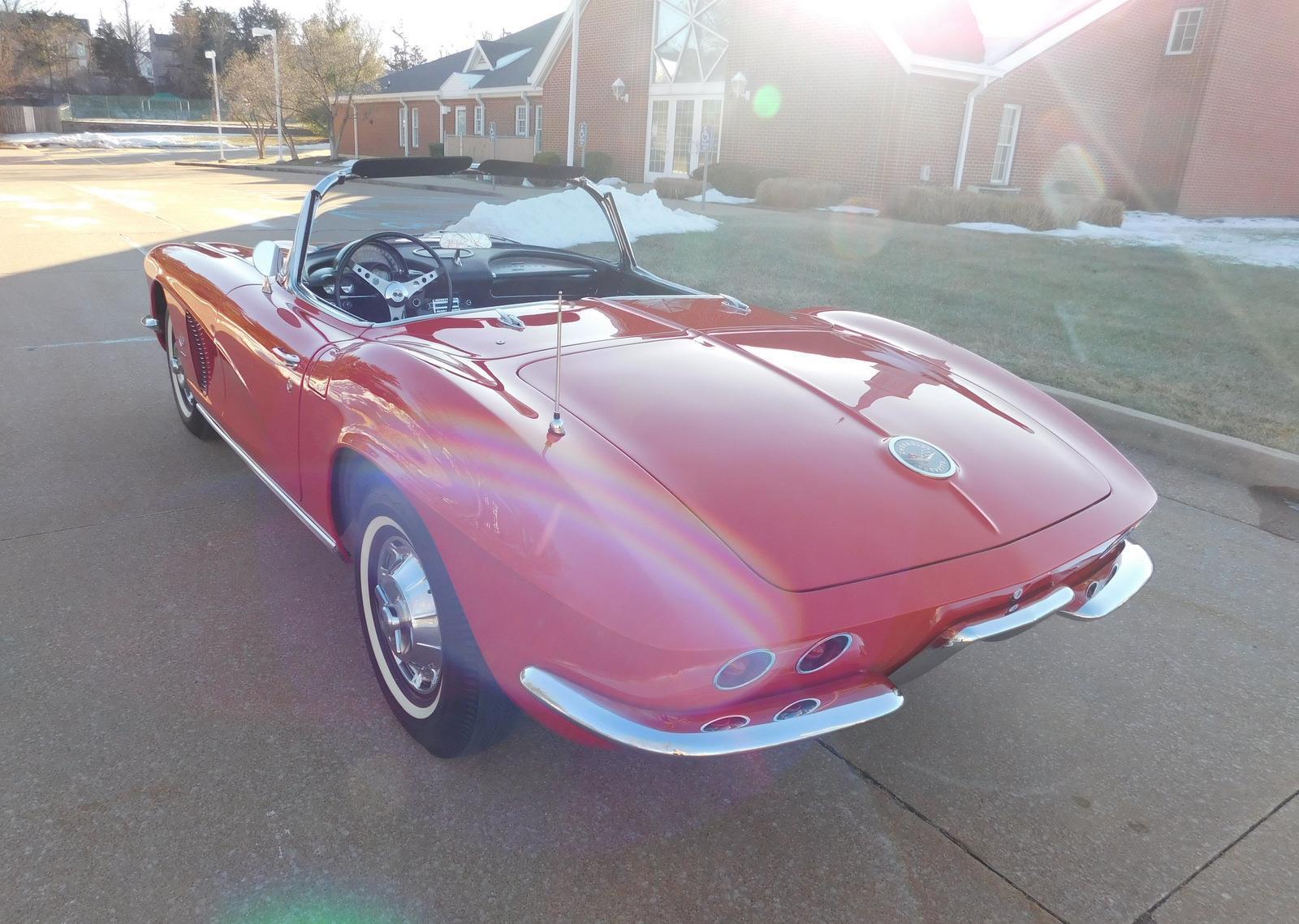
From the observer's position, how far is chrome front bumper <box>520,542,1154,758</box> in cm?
170

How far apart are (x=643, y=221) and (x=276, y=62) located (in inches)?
1052

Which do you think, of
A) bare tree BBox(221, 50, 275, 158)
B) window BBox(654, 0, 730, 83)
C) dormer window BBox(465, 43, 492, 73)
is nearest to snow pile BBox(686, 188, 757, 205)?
window BBox(654, 0, 730, 83)

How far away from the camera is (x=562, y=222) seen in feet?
39.5

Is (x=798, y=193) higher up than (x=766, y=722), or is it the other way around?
(x=798, y=193)

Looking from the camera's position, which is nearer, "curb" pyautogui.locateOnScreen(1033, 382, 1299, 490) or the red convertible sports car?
the red convertible sports car

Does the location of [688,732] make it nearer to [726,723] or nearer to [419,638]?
[726,723]

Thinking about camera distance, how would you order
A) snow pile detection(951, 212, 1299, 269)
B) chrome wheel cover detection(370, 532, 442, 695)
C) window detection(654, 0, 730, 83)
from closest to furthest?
1. chrome wheel cover detection(370, 532, 442, 695)
2. snow pile detection(951, 212, 1299, 269)
3. window detection(654, 0, 730, 83)

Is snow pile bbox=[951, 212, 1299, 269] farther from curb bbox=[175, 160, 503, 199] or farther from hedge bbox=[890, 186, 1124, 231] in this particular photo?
curb bbox=[175, 160, 503, 199]

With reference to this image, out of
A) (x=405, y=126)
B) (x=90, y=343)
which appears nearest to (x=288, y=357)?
(x=90, y=343)

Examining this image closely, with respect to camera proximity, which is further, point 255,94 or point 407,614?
point 255,94

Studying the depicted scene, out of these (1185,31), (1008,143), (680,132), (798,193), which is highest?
(1185,31)

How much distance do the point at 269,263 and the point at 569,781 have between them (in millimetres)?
2241

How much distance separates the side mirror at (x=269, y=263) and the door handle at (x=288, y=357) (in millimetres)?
506

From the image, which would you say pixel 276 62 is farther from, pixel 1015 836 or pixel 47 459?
pixel 1015 836
